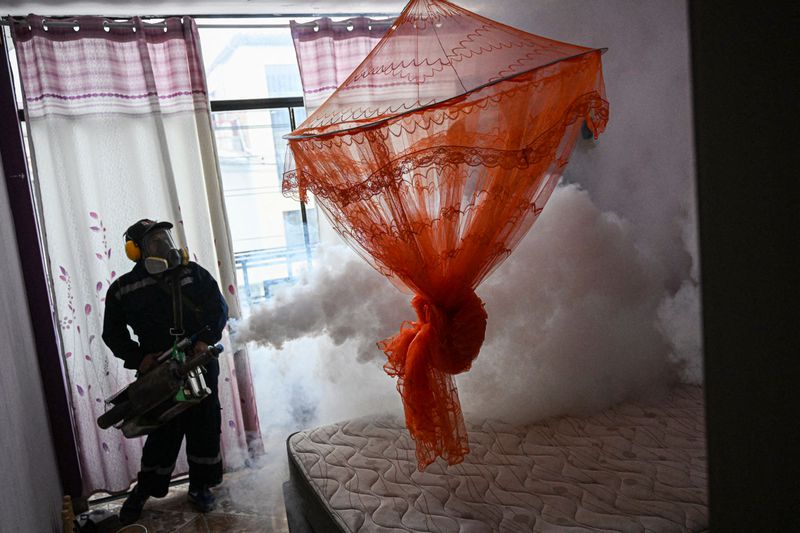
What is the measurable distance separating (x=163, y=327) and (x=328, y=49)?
1876 mm

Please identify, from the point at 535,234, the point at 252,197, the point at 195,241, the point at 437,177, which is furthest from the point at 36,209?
the point at 535,234

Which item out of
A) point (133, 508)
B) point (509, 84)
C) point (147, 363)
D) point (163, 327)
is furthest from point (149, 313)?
point (509, 84)

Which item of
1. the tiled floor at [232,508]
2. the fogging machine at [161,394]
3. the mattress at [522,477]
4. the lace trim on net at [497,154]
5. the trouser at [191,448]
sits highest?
the lace trim on net at [497,154]

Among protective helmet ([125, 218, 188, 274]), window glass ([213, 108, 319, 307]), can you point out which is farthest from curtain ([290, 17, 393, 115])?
protective helmet ([125, 218, 188, 274])

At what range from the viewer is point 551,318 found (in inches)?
101

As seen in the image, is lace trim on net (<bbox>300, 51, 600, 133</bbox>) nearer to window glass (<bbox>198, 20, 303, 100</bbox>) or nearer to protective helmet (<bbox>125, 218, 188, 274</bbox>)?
protective helmet (<bbox>125, 218, 188, 274</bbox>)

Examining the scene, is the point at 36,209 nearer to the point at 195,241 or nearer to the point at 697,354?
the point at 195,241

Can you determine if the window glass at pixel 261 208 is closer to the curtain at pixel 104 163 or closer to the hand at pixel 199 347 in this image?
the curtain at pixel 104 163

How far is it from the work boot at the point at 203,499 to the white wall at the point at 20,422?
619mm

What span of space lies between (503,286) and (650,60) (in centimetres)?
121

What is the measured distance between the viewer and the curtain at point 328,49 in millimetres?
3369

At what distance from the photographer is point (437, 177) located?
1.92 metres

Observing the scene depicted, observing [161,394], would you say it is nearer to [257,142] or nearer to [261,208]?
[261,208]

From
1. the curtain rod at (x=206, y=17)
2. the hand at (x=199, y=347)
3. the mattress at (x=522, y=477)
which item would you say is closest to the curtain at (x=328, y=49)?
the curtain rod at (x=206, y=17)
